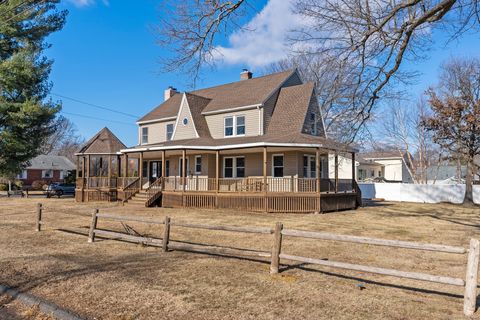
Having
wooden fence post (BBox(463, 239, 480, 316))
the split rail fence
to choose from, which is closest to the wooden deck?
the split rail fence

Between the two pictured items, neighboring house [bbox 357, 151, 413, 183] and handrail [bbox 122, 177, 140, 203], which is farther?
neighboring house [bbox 357, 151, 413, 183]

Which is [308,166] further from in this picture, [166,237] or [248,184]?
[166,237]

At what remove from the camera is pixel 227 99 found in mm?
27312

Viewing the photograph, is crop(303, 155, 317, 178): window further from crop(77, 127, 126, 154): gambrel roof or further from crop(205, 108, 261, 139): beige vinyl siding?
crop(77, 127, 126, 154): gambrel roof

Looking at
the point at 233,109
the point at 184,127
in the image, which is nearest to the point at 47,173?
the point at 184,127

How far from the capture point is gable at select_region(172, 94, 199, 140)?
86.4ft

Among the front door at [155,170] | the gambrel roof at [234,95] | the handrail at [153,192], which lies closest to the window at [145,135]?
the gambrel roof at [234,95]

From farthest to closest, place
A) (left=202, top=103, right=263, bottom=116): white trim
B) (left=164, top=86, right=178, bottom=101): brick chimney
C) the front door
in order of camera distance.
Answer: (left=164, top=86, right=178, bottom=101): brick chimney → the front door → (left=202, top=103, right=263, bottom=116): white trim

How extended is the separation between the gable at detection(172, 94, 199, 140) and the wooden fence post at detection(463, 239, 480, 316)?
21.6 m

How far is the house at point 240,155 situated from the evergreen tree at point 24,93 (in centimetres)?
479

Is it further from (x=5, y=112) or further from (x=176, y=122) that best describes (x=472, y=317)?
(x=5, y=112)

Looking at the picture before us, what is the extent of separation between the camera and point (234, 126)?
25.4 meters

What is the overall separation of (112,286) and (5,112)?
27.0m

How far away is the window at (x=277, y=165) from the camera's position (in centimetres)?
2317
